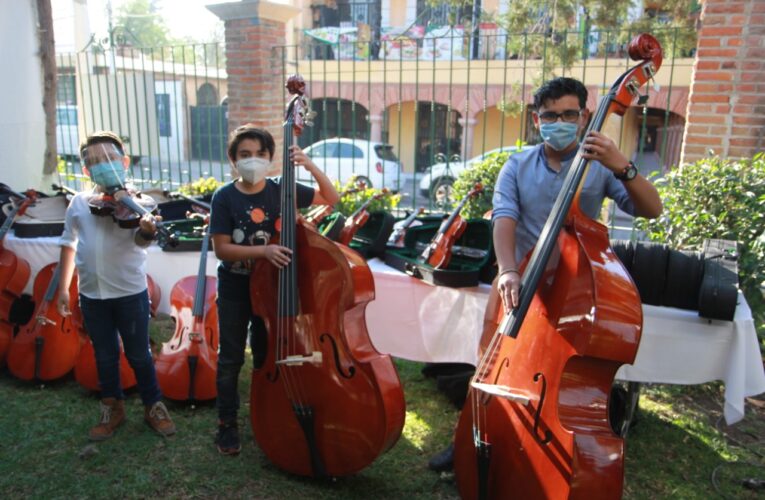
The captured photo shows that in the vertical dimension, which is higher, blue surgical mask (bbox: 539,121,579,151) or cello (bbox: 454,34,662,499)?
blue surgical mask (bbox: 539,121,579,151)

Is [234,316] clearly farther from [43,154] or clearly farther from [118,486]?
[43,154]

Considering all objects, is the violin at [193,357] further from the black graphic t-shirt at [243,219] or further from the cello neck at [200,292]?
the black graphic t-shirt at [243,219]

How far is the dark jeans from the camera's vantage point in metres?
2.63

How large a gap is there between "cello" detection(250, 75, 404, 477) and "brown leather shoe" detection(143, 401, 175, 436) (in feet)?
2.78

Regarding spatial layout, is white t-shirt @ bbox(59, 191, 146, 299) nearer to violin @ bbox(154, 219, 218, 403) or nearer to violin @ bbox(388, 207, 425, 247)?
violin @ bbox(154, 219, 218, 403)

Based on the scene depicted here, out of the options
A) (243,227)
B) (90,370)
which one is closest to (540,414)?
(243,227)

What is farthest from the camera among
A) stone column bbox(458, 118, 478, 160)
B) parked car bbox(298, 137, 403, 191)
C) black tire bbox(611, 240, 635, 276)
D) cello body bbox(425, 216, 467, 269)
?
parked car bbox(298, 137, 403, 191)

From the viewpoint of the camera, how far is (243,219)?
2580mm

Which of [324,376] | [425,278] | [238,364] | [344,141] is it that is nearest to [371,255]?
[425,278]

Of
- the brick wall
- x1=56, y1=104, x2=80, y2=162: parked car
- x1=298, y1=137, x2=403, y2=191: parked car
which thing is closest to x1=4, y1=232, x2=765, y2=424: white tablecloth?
the brick wall

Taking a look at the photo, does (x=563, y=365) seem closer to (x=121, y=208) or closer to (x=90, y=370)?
(x=121, y=208)

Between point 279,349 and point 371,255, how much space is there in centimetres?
141

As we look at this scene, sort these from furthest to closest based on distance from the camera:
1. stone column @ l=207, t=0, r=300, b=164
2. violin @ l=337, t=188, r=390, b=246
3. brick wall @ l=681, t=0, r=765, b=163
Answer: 1. stone column @ l=207, t=0, r=300, b=164
2. brick wall @ l=681, t=0, r=765, b=163
3. violin @ l=337, t=188, r=390, b=246

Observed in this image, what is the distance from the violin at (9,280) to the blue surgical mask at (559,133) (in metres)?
3.31
